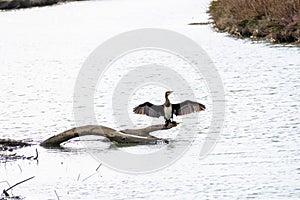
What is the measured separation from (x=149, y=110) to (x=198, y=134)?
1362 mm

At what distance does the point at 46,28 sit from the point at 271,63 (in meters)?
35.5

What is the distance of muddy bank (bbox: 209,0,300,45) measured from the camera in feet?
121

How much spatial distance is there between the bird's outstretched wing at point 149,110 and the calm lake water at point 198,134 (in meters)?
0.67

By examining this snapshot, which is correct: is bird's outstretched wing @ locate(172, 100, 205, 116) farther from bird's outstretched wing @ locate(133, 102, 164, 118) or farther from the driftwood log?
the driftwood log

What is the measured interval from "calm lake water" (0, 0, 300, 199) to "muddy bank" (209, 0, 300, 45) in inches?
31.0

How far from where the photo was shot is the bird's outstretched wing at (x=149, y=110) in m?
17.4

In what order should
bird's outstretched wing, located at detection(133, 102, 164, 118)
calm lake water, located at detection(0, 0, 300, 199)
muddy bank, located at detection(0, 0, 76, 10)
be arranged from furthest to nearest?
muddy bank, located at detection(0, 0, 76, 10), bird's outstretched wing, located at detection(133, 102, 164, 118), calm lake water, located at detection(0, 0, 300, 199)

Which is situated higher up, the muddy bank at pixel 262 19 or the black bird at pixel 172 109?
the muddy bank at pixel 262 19

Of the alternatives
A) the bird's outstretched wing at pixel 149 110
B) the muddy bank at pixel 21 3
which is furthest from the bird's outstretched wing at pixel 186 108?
the muddy bank at pixel 21 3

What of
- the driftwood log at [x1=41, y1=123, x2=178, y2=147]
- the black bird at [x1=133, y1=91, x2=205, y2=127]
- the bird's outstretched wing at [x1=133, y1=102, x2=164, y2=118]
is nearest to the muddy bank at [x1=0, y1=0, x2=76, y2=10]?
the bird's outstretched wing at [x1=133, y1=102, x2=164, y2=118]

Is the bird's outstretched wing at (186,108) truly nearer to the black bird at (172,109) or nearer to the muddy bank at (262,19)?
the black bird at (172,109)

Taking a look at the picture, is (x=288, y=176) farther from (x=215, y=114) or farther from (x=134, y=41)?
(x=134, y=41)

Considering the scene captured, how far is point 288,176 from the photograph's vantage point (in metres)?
14.1

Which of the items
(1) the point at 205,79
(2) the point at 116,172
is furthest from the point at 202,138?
(1) the point at 205,79
